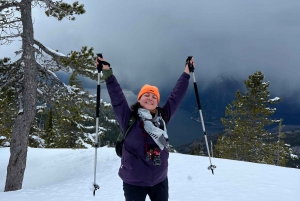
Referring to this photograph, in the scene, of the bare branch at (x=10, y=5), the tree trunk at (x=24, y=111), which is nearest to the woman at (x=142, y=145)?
the tree trunk at (x=24, y=111)

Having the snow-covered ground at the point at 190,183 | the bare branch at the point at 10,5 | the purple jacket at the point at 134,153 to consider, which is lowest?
the snow-covered ground at the point at 190,183

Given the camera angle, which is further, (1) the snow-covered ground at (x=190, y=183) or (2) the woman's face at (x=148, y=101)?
(1) the snow-covered ground at (x=190, y=183)

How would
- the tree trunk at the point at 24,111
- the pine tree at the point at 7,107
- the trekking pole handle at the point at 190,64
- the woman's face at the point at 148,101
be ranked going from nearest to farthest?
the woman's face at the point at 148,101, the trekking pole handle at the point at 190,64, the tree trunk at the point at 24,111, the pine tree at the point at 7,107

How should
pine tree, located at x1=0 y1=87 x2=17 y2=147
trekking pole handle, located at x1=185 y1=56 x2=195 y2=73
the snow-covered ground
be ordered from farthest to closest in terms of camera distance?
pine tree, located at x1=0 y1=87 x2=17 y2=147, the snow-covered ground, trekking pole handle, located at x1=185 y1=56 x2=195 y2=73

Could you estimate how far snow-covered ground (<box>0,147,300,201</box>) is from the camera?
664 centimetres

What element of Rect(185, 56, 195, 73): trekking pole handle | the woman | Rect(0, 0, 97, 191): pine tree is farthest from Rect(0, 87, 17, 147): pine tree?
Rect(185, 56, 195, 73): trekking pole handle

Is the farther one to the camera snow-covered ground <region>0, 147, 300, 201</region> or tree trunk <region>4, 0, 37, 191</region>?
tree trunk <region>4, 0, 37, 191</region>

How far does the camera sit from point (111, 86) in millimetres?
2840

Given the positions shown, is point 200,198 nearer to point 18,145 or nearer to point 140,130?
point 140,130

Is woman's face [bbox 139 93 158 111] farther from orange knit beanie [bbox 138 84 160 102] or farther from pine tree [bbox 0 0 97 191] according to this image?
pine tree [bbox 0 0 97 191]

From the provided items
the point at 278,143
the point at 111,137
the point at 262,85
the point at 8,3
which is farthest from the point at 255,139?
the point at 111,137

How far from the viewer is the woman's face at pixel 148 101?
9.49 ft

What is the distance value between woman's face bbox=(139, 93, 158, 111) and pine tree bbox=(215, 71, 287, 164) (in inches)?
833

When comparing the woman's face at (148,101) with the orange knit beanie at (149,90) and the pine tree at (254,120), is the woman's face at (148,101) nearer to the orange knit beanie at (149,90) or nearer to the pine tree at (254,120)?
the orange knit beanie at (149,90)
